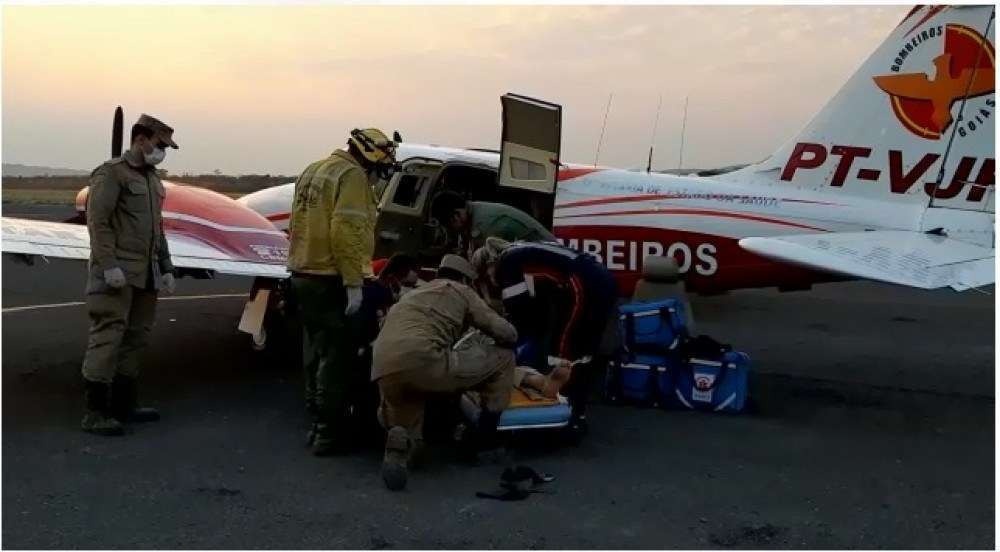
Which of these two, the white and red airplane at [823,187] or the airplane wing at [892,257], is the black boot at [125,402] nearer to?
the white and red airplane at [823,187]

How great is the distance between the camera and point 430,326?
15.8 feet

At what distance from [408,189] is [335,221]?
3.91m

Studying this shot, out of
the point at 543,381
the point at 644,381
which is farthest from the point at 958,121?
the point at 543,381

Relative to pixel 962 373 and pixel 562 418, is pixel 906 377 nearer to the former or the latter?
pixel 962 373

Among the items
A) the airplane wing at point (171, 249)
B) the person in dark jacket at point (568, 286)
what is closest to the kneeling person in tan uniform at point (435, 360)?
the person in dark jacket at point (568, 286)

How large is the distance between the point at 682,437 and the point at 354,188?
2.68 meters

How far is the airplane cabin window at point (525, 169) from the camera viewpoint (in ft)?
27.4

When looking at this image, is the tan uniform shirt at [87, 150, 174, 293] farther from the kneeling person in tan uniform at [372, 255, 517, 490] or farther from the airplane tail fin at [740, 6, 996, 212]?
the airplane tail fin at [740, 6, 996, 212]

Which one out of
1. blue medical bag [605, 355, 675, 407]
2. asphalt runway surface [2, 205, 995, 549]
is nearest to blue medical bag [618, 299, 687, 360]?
blue medical bag [605, 355, 675, 407]

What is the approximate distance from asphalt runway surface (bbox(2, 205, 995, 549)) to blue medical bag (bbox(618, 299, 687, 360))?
487 mm

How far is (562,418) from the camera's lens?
5.29m

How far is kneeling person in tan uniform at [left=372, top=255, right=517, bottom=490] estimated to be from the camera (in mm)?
4719

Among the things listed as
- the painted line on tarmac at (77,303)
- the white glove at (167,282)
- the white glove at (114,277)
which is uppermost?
the white glove at (114,277)

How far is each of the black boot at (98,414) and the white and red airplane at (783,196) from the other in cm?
144
